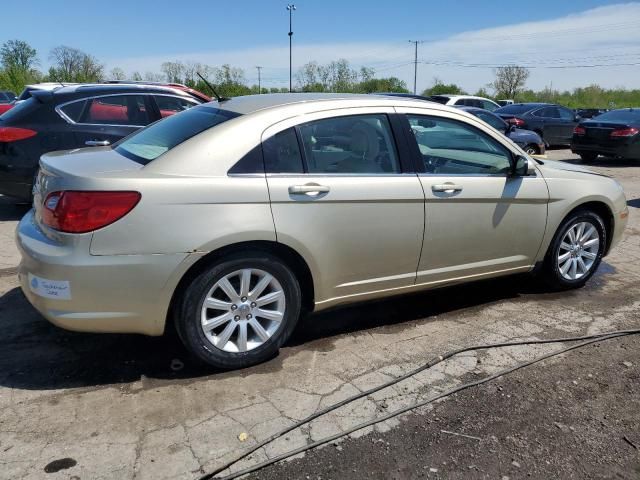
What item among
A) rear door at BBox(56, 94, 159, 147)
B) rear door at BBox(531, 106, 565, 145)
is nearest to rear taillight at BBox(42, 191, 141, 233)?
rear door at BBox(56, 94, 159, 147)

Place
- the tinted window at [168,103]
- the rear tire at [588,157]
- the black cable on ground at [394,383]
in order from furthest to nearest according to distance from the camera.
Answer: the rear tire at [588,157], the tinted window at [168,103], the black cable on ground at [394,383]

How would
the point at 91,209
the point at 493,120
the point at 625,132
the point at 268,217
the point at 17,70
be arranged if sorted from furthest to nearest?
1. the point at 17,70
2. the point at 625,132
3. the point at 493,120
4. the point at 268,217
5. the point at 91,209

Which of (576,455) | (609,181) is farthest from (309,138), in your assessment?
(609,181)

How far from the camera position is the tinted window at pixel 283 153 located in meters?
3.62

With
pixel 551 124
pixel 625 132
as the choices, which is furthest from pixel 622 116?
pixel 551 124

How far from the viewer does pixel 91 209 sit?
3186 millimetres

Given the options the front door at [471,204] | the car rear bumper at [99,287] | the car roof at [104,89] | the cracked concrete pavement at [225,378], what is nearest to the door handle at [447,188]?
the front door at [471,204]

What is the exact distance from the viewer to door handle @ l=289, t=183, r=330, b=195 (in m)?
3.60

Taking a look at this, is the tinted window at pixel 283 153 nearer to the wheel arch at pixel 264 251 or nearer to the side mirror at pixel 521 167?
the wheel arch at pixel 264 251

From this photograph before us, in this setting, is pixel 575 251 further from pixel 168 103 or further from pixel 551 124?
pixel 551 124

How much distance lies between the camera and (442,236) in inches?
167

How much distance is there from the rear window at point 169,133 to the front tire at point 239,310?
84cm

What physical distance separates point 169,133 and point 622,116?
46.7 feet

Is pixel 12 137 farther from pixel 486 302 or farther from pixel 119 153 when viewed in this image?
pixel 486 302
